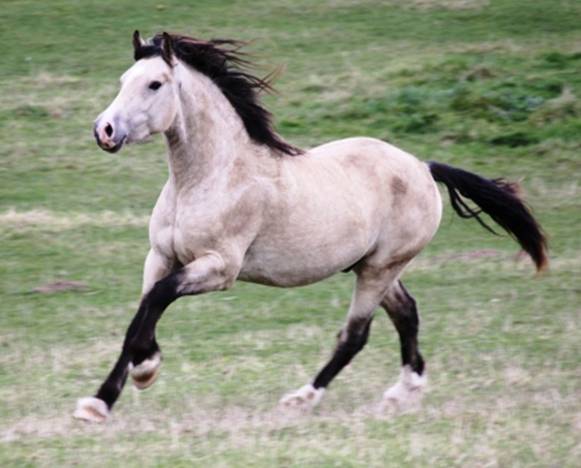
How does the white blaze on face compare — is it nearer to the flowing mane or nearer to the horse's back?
the flowing mane

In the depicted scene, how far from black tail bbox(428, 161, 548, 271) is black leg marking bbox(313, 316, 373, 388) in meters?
1.06

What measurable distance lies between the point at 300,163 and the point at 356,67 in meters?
11.3

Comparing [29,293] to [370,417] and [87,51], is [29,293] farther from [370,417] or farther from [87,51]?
[87,51]

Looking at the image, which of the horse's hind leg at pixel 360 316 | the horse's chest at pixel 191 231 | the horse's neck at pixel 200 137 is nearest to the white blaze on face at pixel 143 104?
the horse's neck at pixel 200 137

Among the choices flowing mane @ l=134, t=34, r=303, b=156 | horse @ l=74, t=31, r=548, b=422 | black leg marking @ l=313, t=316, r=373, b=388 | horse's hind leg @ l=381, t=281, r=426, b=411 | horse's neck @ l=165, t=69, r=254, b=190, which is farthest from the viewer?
black leg marking @ l=313, t=316, r=373, b=388

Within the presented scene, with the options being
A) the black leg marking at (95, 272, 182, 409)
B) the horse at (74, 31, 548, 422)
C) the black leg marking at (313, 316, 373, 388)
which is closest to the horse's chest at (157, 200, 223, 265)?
the horse at (74, 31, 548, 422)

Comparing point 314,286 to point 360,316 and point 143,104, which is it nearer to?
point 360,316

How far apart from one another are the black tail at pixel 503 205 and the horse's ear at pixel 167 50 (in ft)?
7.06

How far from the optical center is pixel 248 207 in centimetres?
736

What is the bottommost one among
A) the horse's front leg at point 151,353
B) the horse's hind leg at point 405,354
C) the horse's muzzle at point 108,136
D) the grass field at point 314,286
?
the grass field at point 314,286

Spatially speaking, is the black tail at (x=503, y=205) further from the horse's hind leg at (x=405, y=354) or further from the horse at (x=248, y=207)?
the horse's hind leg at (x=405, y=354)

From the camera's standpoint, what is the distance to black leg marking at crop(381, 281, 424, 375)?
809 centimetres

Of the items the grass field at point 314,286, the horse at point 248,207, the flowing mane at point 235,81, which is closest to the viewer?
the grass field at point 314,286

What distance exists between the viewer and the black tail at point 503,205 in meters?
8.68
